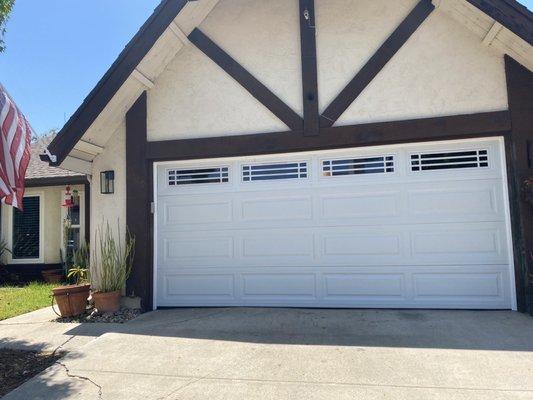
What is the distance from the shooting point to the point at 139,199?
21.1 feet

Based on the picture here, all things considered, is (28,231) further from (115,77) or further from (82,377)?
A: (82,377)

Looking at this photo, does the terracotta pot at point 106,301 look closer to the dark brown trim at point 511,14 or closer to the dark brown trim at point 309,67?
the dark brown trim at point 309,67

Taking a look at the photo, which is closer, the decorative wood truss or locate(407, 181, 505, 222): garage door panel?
locate(407, 181, 505, 222): garage door panel

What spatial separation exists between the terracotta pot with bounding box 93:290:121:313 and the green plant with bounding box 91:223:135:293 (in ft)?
0.38

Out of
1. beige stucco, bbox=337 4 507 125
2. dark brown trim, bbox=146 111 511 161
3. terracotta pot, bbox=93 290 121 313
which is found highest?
beige stucco, bbox=337 4 507 125

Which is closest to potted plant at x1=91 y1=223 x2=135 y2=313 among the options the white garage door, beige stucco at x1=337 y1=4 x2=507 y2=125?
the white garage door

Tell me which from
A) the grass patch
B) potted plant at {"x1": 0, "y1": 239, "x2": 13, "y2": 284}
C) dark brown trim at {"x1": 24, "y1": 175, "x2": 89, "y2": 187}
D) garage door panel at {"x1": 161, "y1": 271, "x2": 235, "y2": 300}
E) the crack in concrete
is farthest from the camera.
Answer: potted plant at {"x1": 0, "y1": 239, "x2": 13, "y2": 284}

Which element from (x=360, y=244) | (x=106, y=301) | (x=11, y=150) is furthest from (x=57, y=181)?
(x=360, y=244)

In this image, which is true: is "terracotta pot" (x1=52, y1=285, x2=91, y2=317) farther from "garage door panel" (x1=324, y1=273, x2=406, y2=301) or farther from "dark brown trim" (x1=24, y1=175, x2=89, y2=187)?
"dark brown trim" (x1=24, y1=175, x2=89, y2=187)

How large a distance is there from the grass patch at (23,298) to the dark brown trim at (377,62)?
20.0 ft

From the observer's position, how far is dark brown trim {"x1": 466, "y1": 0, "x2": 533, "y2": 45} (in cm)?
485

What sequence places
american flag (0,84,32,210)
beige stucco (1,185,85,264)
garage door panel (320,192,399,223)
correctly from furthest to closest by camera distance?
beige stucco (1,185,85,264)
garage door panel (320,192,399,223)
american flag (0,84,32,210)

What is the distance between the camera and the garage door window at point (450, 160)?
5.80m

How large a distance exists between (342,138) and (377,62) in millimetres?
1279
